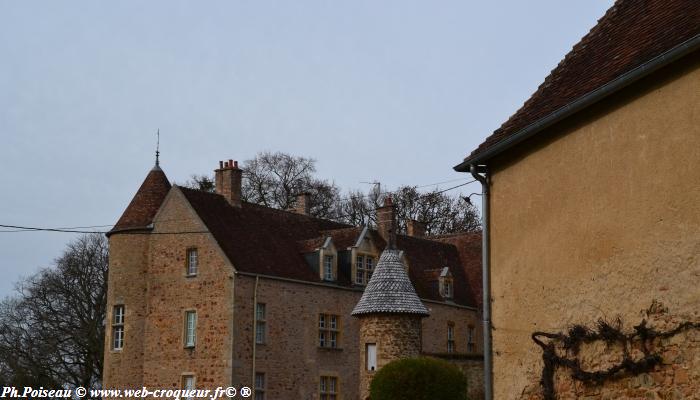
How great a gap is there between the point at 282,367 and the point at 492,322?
720 inches

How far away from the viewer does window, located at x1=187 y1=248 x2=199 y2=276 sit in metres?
32.5

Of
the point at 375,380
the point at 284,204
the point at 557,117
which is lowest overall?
the point at 375,380

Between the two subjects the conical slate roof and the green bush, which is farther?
the conical slate roof

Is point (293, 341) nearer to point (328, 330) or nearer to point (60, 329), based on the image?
point (328, 330)

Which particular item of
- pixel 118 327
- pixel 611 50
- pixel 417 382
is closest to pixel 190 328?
pixel 118 327

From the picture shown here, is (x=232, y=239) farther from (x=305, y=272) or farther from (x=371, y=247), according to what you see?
(x=371, y=247)

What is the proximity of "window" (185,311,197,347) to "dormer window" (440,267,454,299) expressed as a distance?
10.0 meters

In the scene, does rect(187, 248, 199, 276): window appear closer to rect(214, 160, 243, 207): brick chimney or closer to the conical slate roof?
rect(214, 160, 243, 207): brick chimney

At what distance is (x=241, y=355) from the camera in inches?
1217

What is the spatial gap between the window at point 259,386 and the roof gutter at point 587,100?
17.8 m

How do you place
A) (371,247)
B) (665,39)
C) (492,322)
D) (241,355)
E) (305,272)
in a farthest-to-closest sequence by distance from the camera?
(371,247) → (305,272) → (241,355) → (492,322) → (665,39)

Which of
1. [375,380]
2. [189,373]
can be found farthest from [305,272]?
[375,380]

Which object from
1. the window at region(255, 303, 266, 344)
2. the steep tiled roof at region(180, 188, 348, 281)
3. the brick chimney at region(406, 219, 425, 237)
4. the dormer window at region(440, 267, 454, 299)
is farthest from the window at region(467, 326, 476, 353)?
the window at region(255, 303, 266, 344)

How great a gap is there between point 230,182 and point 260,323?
5526mm
